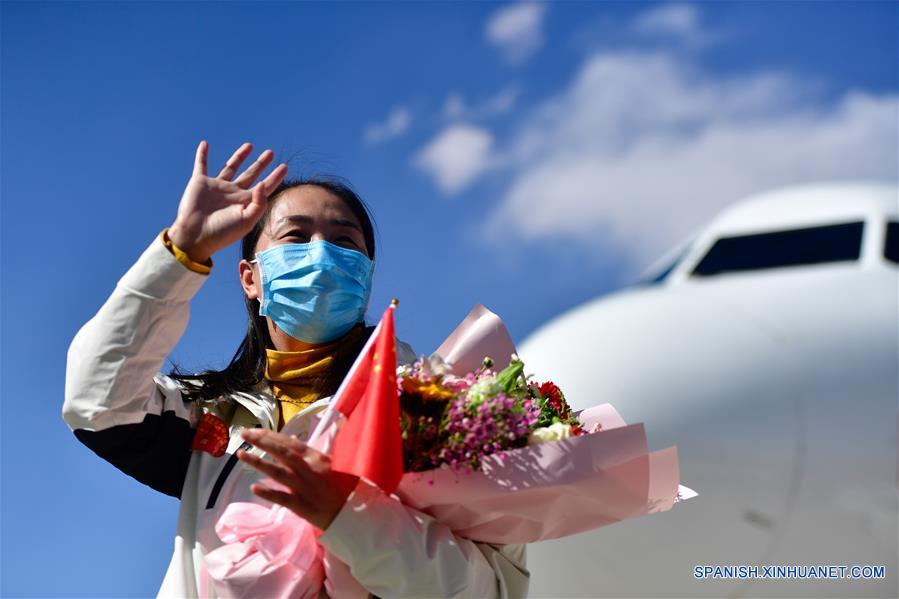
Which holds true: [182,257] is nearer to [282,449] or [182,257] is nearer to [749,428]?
[282,449]

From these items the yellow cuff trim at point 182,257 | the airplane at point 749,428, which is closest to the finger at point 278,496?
the yellow cuff trim at point 182,257

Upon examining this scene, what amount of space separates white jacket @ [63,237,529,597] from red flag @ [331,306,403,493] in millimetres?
95

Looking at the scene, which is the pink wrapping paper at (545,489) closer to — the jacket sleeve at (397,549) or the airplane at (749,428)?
the jacket sleeve at (397,549)

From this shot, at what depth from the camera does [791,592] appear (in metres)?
4.55

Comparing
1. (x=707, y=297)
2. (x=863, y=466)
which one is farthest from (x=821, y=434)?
(x=707, y=297)

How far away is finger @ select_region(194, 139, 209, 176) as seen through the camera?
9.07 feet

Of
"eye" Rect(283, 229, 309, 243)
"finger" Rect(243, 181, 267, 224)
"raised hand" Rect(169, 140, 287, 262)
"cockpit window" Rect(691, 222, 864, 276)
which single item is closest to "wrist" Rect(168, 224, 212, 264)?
"raised hand" Rect(169, 140, 287, 262)

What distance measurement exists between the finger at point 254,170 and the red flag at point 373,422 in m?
0.63

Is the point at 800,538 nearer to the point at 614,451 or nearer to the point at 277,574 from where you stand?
the point at 614,451

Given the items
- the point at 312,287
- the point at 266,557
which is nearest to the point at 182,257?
the point at 312,287

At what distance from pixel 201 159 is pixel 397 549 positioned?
124 cm

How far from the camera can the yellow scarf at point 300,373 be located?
10.3 feet

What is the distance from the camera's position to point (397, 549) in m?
2.38

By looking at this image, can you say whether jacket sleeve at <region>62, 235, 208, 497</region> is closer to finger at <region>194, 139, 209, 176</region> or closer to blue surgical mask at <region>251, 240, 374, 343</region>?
finger at <region>194, 139, 209, 176</region>
